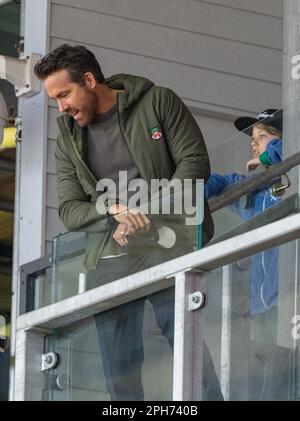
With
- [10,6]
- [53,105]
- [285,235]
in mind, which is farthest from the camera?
[10,6]

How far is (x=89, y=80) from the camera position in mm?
8555

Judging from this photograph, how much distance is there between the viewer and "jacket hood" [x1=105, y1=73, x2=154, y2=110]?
8461mm

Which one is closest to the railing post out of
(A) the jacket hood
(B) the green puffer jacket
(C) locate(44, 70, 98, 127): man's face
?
(B) the green puffer jacket

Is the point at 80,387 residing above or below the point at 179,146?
below

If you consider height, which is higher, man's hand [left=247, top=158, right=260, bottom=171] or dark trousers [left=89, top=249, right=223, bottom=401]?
man's hand [left=247, top=158, right=260, bottom=171]

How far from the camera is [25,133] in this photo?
39.3 ft

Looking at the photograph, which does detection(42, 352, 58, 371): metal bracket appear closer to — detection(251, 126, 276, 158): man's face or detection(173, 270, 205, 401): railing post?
detection(173, 270, 205, 401): railing post

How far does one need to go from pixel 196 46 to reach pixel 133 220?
192 inches

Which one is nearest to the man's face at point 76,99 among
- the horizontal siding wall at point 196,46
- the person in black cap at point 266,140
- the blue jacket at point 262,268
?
the person in black cap at point 266,140

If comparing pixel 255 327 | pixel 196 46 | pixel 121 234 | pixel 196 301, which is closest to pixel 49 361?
pixel 121 234

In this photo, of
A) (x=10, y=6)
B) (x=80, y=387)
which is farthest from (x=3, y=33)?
(x=80, y=387)

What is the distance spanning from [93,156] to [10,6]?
14.7 ft

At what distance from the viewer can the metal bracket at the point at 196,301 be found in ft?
24.3
